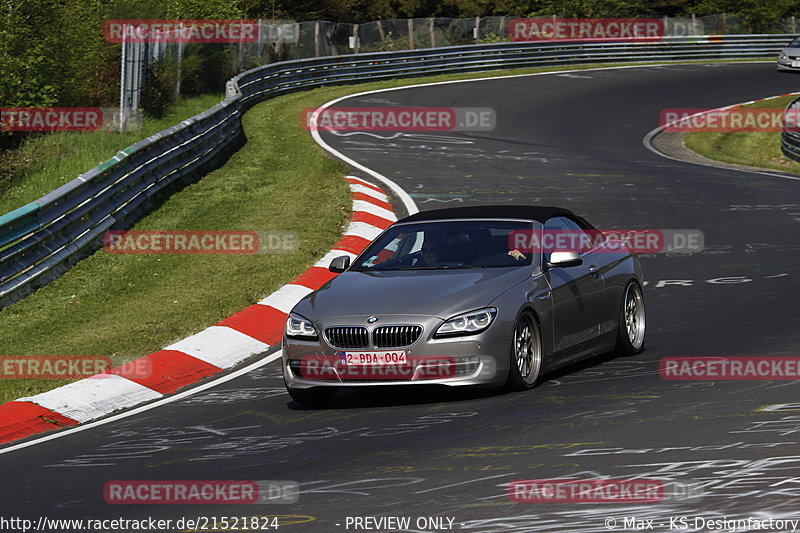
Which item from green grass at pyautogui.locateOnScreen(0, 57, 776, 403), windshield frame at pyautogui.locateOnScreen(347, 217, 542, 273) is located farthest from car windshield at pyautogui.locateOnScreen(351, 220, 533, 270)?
green grass at pyautogui.locateOnScreen(0, 57, 776, 403)

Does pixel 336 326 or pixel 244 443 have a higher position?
pixel 336 326

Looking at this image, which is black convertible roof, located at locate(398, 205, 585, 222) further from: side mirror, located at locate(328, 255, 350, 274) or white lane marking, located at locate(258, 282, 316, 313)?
white lane marking, located at locate(258, 282, 316, 313)

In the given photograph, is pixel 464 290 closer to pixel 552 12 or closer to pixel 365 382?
pixel 365 382

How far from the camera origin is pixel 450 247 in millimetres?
10328

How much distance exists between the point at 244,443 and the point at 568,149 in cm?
2039

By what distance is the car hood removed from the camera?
9172 millimetres

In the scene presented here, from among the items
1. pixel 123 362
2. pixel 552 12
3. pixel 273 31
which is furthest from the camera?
pixel 552 12

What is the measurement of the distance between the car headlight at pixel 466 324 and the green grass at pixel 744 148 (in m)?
19.5

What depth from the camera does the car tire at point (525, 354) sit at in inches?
363

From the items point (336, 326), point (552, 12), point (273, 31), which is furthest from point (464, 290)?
point (552, 12)

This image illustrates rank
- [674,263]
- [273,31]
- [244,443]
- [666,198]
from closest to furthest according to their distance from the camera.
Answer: [244,443]
[674,263]
[666,198]
[273,31]

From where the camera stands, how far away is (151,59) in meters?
29.1

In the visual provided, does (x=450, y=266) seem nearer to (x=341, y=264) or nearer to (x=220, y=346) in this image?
(x=341, y=264)

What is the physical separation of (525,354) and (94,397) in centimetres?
357
